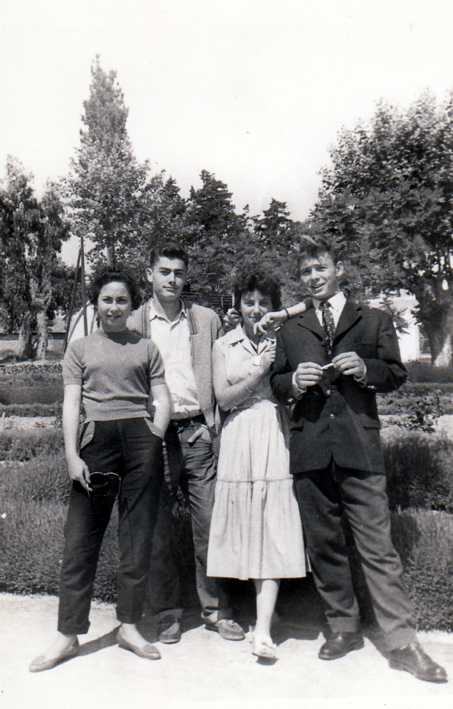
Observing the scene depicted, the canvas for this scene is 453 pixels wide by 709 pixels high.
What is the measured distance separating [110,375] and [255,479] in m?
0.96

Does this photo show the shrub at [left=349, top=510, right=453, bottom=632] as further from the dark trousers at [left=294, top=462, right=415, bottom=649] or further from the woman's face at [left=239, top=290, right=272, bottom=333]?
the woman's face at [left=239, top=290, right=272, bottom=333]

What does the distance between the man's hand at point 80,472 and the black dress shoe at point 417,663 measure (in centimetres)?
172

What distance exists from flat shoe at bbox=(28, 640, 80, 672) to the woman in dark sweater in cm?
2

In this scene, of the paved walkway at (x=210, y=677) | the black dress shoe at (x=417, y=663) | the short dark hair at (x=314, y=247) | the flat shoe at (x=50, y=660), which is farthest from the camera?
the short dark hair at (x=314, y=247)

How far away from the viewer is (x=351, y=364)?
333cm

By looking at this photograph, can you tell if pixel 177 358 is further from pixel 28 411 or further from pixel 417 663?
pixel 28 411

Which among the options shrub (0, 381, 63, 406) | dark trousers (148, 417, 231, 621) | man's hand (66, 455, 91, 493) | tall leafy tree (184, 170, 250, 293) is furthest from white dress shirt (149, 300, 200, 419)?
shrub (0, 381, 63, 406)

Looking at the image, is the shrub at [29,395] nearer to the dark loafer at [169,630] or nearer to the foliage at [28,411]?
the foliage at [28,411]

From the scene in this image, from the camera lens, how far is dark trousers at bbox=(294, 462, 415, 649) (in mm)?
3322

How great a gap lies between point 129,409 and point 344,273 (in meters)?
1.42


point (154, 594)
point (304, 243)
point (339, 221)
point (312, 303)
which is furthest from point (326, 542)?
point (339, 221)

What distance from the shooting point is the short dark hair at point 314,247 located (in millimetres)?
3549

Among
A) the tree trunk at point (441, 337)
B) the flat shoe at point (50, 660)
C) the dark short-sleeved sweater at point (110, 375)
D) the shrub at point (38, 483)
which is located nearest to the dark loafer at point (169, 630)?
the flat shoe at point (50, 660)

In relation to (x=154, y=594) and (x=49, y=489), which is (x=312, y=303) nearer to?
(x=154, y=594)
